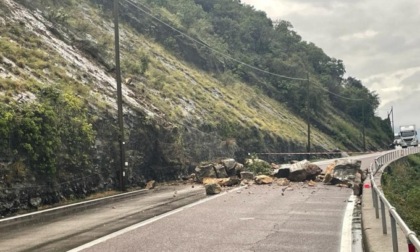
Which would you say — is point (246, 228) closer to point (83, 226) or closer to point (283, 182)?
point (83, 226)

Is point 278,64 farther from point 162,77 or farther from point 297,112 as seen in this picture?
point 162,77

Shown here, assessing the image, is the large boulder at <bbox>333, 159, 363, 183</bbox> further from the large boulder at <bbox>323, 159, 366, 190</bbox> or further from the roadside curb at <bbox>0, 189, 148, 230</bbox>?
the roadside curb at <bbox>0, 189, 148, 230</bbox>

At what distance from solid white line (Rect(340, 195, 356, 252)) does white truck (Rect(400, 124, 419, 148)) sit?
62532 millimetres

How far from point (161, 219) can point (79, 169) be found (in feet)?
24.6

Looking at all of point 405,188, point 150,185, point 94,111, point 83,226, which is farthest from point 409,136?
point 83,226

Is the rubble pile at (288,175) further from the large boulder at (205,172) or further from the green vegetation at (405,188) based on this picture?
the green vegetation at (405,188)

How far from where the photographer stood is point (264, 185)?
20969mm

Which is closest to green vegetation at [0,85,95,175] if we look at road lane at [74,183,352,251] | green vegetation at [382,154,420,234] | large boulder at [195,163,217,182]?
road lane at [74,183,352,251]

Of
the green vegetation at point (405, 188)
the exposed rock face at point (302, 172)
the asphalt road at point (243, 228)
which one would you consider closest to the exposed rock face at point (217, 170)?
the exposed rock face at point (302, 172)

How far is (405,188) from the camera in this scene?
27406mm

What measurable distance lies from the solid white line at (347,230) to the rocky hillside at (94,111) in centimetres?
1018

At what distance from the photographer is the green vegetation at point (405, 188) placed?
40.8ft

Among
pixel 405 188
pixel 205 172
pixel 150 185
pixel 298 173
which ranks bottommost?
pixel 405 188

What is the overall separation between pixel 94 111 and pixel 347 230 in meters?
14.3
